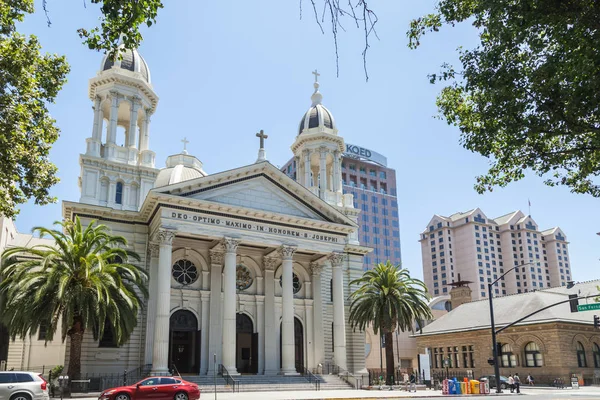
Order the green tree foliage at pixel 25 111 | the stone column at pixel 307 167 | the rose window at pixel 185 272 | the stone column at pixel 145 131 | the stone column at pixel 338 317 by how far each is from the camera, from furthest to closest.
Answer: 1. the stone column at pixel 307 167
2. the stone column at pixel 145 131
3. the rose window at pixel 185 272
4. the stone column at pixel 338 317
5. the green tree foliage at pixel 25 111

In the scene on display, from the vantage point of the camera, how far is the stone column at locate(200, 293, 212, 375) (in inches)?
1518

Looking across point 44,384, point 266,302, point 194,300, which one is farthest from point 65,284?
point 266,302

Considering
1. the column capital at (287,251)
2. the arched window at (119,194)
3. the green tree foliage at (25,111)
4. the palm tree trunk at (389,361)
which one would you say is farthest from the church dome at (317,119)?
the green tree foliage at (25,111)

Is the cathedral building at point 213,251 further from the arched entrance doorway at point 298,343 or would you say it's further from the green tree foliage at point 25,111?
the green tree foliage at point 25,111

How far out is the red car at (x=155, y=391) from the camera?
24.0 m

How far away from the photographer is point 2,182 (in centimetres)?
1739

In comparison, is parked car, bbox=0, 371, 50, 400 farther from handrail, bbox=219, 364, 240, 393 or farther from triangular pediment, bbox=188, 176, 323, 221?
triangular pediment, bbox=188, 176, 323, 221

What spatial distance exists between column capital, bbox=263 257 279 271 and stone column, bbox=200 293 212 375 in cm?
529

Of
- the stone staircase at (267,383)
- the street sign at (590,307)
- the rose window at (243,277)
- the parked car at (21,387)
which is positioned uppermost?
the rose window at (243,277)

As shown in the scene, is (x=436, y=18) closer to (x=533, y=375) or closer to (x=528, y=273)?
(x=533, y=375)

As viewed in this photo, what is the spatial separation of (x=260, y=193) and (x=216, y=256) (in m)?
5.85

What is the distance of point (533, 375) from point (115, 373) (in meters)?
38.1

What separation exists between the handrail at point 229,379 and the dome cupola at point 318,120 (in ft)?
86.4

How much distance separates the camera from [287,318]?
1503 inches
